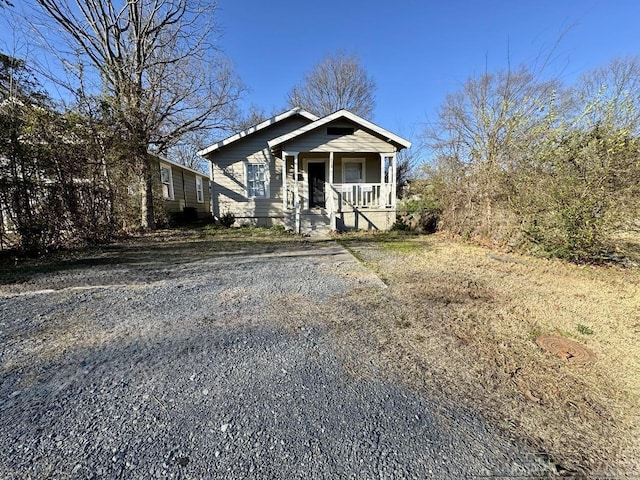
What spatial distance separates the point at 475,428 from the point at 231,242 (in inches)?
293

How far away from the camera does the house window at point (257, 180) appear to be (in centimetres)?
1181

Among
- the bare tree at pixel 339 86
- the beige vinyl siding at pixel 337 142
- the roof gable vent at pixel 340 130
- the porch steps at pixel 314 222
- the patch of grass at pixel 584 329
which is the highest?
the bare tree at pixel 339 86

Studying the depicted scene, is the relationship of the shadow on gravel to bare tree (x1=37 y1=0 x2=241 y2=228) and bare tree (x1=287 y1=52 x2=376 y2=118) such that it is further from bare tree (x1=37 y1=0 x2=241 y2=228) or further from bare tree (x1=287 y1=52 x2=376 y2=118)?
bare tree (x1=287 y1=52 x2=376 y2=118)

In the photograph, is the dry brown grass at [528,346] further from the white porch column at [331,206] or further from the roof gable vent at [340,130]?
the roof gable vent at [340,130]

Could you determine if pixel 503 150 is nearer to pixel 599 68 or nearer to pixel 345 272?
pixel 599 68

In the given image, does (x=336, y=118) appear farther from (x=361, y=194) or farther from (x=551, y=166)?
(x=551, y=166)

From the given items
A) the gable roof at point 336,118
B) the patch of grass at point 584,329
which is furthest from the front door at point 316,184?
the patch of grass at point 584,329

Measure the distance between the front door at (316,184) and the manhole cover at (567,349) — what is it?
1004cm

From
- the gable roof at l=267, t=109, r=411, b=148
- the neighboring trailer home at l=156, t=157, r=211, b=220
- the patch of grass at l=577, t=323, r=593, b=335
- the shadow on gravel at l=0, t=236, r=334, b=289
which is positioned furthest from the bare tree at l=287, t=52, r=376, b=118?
the patch of grass at l=577, t=323, r=593, b=335

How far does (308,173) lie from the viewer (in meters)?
12.0

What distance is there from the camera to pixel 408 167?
20.9 meters

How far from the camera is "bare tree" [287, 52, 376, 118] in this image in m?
24.2

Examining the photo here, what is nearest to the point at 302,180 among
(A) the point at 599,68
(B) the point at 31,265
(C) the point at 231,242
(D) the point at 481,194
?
(C) the point at 231,242

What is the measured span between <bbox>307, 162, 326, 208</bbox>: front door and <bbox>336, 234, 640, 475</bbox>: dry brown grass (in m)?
7.72
